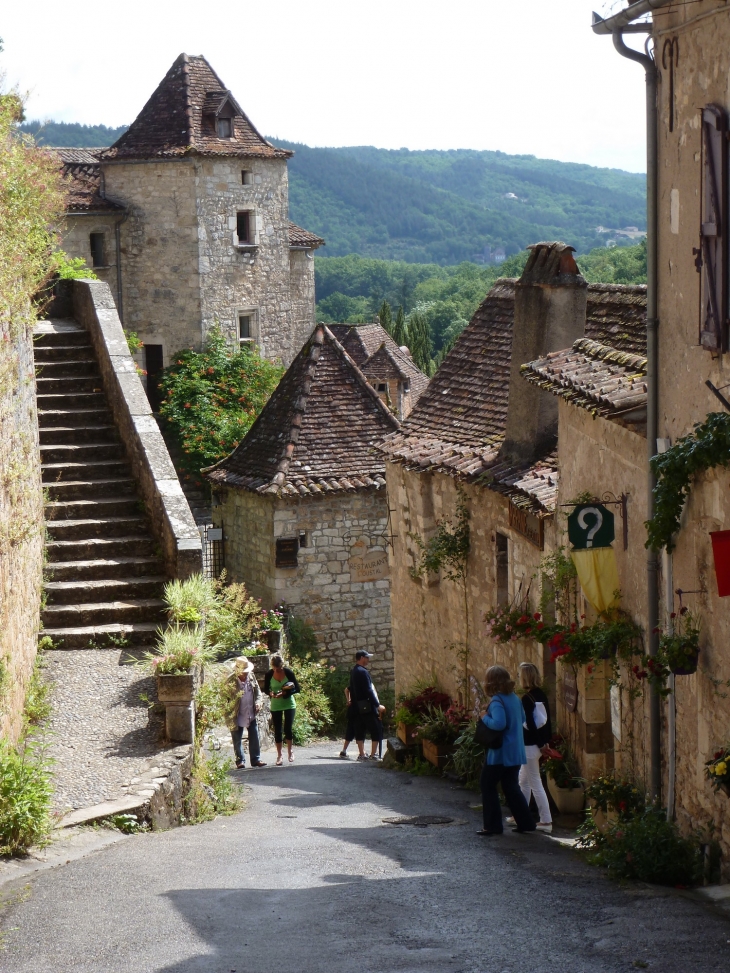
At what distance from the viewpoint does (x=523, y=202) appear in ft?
646

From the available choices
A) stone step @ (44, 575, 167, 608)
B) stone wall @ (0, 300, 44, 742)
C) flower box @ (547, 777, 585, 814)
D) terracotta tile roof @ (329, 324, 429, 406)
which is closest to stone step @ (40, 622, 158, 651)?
stone wall @ (0, 300, 44, 742)

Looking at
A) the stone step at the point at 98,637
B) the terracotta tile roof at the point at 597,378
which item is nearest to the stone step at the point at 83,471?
the stone step at the point at 98,637

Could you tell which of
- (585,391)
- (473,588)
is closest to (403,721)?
(473,588)

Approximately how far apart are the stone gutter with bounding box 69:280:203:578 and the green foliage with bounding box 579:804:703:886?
476 centimetres

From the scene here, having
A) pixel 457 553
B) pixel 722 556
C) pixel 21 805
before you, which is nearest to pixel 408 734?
pixel 457 553

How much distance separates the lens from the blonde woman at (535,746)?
9758 mm

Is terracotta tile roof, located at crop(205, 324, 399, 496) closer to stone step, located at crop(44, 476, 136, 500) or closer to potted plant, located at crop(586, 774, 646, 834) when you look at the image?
stone step, located at crop(44, 476, 136, 500)

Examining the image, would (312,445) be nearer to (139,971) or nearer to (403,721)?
(403,721)

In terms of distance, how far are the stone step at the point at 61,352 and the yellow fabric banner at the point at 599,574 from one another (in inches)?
274

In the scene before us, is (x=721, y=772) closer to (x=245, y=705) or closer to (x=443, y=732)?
(x=443, y=732)

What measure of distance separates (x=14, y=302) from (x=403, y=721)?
735cm

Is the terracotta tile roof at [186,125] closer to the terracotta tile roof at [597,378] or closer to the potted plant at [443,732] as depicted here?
the potted plant at [443,732]

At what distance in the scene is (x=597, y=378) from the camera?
9.48 meters

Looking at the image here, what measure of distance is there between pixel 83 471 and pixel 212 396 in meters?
20.2
